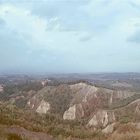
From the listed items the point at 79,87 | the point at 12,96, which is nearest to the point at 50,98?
the point at 79,87

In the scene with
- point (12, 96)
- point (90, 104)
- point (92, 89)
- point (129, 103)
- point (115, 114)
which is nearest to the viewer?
point (115, 114)

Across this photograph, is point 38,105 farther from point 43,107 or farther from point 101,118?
point 101,118

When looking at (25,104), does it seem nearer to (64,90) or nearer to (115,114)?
(64,90)

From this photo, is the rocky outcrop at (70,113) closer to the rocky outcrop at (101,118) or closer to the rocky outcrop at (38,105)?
the rocky outcrop at (38,105)

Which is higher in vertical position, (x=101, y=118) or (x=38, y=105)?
(x=38, y=105)

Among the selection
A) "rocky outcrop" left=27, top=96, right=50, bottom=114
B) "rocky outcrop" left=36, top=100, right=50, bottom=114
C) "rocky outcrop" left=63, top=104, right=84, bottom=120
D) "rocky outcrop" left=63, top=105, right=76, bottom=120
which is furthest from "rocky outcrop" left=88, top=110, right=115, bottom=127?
"rocky outcrop" left=36, top=100, right=50, bottom=114

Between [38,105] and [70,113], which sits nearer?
[70,113]

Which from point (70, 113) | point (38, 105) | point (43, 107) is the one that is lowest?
point (70, 113)

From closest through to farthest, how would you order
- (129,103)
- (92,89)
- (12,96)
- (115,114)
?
(115,114)
(129,103)
(92,89)
(12,96)

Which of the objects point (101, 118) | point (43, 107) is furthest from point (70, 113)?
point (101, 118)

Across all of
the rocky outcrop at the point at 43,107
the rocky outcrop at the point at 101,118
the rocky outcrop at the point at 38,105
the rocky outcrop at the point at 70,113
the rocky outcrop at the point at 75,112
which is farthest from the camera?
the rocky outcrop at the point at 43,107

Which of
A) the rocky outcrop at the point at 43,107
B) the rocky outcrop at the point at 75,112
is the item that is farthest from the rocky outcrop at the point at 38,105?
the rocky outcrop at the point at 75,112
